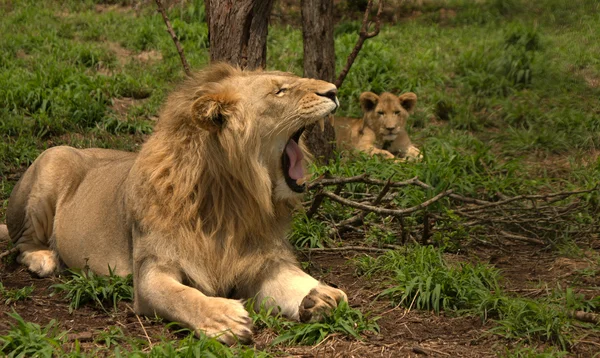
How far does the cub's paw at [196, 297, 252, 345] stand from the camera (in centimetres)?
368

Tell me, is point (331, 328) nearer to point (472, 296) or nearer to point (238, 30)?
point (472, 296)

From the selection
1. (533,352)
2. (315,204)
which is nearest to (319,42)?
(315,204)

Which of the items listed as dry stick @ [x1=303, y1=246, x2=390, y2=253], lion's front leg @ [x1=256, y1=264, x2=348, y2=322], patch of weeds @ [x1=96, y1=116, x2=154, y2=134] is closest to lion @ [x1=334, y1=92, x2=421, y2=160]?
patch of weeds @ [x1=96, y1=116, x2=154, y2=134]

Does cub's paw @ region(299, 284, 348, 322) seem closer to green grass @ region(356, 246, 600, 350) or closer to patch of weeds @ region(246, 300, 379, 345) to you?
patch of weeds @ region(246, 300, 379, 345)

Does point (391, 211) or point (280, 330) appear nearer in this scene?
point (280, 330)

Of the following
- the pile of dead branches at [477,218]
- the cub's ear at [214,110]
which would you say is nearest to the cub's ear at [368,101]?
the pile of dead branches at [477,218]

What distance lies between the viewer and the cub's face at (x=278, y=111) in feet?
13.3

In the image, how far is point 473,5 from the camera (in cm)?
1301

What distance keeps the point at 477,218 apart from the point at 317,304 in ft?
6.19

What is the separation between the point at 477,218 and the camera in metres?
5.43

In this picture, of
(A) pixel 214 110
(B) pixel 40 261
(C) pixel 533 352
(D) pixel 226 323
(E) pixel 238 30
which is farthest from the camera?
(E) pixel 238 30

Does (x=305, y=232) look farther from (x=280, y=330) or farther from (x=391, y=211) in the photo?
(x=280, y=330)

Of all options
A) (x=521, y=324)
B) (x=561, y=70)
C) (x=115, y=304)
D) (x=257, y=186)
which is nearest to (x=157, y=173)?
(x=257, y=186)

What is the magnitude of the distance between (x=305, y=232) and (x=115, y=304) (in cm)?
148
